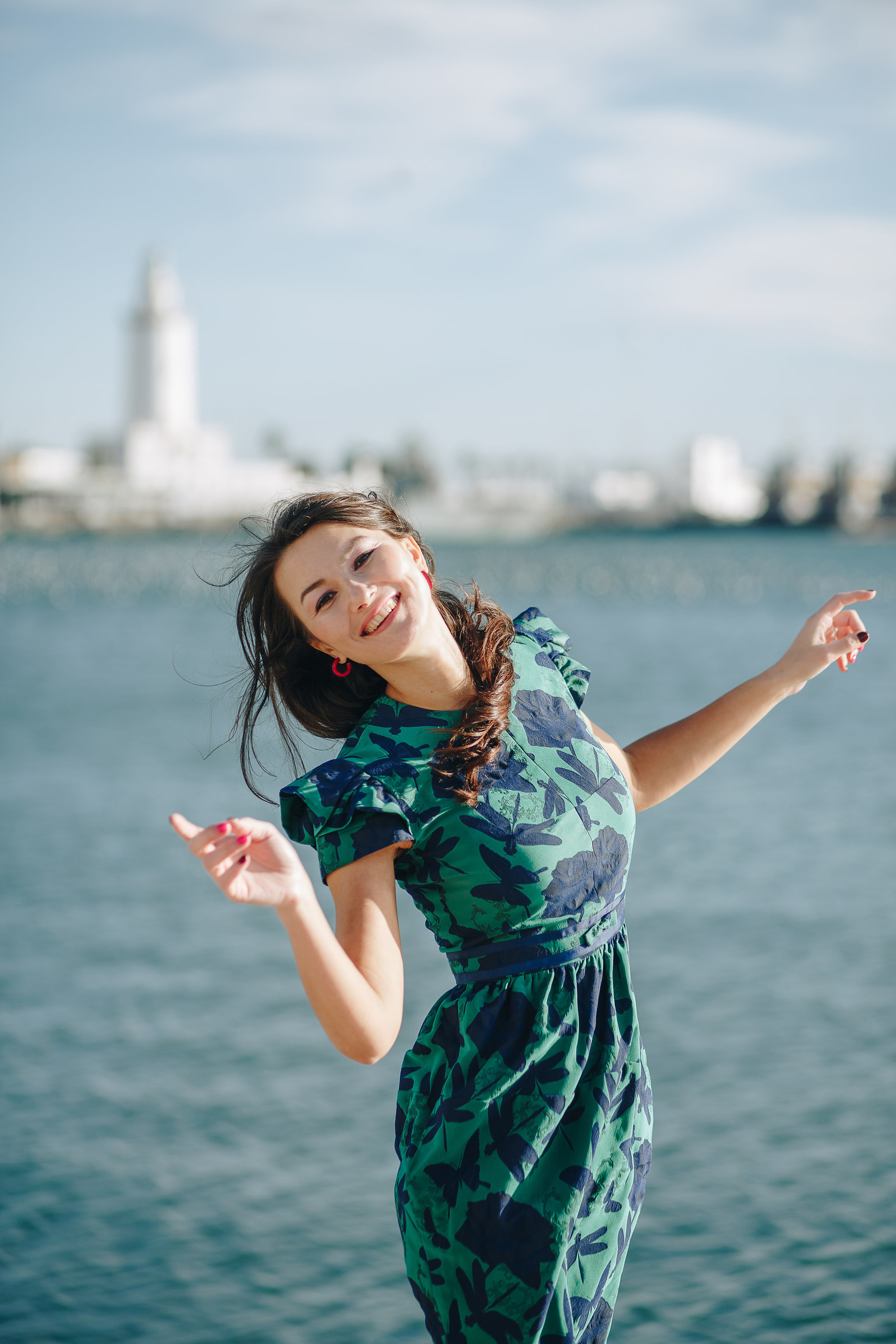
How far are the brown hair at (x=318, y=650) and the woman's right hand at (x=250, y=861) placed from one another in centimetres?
40

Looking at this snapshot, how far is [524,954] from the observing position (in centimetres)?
196

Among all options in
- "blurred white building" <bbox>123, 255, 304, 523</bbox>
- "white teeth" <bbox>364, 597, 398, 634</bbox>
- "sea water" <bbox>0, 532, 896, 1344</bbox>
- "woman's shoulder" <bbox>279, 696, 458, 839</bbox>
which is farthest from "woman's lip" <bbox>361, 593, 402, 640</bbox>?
"blurred white building" <bbox>123, 255, 304, 523</bbox>

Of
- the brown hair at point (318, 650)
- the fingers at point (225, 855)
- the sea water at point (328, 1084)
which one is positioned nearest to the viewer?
the fingers at point (225, 855)

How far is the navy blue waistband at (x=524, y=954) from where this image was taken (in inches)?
77.1

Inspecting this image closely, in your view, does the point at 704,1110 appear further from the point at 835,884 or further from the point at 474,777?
the point at 474,777

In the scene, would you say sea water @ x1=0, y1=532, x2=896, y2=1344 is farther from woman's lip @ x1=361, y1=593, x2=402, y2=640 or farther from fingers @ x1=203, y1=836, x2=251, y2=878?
fingers @ x1=203, y1=836, x2=251, y2=878

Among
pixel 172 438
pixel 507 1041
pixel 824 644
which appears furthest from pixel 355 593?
pixel 172 438

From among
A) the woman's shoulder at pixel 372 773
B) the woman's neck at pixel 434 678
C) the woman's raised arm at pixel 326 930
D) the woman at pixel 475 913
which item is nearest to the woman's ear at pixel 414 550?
the woman at pixel 475 913

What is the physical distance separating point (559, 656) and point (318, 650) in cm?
44

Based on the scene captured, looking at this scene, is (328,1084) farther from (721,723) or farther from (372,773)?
(372,773)

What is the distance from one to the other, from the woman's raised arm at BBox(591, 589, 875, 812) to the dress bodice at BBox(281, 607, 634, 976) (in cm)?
25

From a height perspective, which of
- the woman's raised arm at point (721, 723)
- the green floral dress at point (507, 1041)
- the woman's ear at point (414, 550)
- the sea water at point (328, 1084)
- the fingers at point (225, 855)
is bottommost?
the sea water at point (328, 1084)

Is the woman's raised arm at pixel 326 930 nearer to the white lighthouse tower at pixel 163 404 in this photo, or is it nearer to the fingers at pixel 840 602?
the fingers at pixel 840 602

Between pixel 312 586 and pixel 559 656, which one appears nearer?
pixel 312 586
